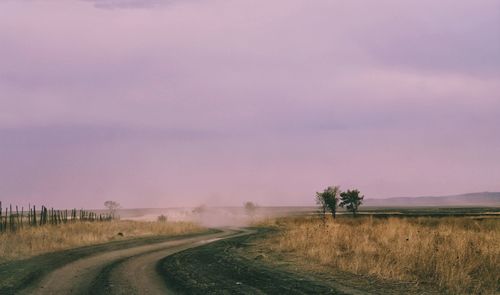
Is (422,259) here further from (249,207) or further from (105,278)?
(249,207)

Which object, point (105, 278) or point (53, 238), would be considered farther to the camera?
point (53, 238)

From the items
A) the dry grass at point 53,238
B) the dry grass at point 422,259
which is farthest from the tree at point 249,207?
the dry grass at point 422,259

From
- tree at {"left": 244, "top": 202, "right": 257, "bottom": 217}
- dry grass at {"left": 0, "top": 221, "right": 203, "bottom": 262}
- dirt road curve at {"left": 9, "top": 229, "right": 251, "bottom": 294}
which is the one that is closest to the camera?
dirt road curve at {"left": 9, "top": 229, "right": 251, "bottom": 294}

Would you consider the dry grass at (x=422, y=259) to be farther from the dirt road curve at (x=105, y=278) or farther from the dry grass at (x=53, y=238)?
the dry grass at (x=53, y=238)

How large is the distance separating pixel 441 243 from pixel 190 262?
1031 centimetres

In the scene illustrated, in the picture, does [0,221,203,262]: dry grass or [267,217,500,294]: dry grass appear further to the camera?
[0,221,203,262]: dry grass

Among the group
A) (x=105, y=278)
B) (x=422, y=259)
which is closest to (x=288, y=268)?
(x=422, y=259)

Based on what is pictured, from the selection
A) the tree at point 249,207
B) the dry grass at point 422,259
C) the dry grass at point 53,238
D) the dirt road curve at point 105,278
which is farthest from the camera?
the tree at point 249,207

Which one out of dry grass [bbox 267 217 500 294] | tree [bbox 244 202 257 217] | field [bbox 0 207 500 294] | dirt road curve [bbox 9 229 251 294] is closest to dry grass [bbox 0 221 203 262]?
field [bbox 0 207 500 294]

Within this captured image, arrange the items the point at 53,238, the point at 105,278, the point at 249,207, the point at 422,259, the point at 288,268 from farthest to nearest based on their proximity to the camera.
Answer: the point at 249,207, the point at 53,238, the point at 288,268, the point at 422,259, the point at 105,278

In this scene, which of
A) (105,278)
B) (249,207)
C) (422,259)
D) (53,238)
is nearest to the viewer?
(105,278)

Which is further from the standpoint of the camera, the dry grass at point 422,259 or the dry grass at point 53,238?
the dry grass at point 53,238

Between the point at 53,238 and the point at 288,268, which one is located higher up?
the point at 53,238

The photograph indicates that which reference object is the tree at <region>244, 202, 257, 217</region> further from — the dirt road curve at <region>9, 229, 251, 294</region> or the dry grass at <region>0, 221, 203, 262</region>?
the dirt road curve at <region>9, 229, 251, 294</region>
